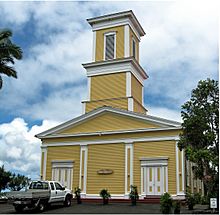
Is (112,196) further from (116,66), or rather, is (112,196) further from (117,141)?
(116,66)

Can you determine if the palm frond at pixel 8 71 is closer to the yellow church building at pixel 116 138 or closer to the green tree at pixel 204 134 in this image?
the yellow church building at pixel 116 138

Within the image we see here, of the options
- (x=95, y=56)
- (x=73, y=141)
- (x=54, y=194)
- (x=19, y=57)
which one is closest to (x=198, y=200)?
(x=54, y=194)

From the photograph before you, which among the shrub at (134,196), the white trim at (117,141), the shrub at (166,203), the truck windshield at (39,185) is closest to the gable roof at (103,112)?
the white trim at (117,141)

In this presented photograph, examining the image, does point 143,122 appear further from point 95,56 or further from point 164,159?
point 95,56

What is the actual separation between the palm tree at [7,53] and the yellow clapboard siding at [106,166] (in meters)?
7.87

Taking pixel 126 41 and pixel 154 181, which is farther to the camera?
pixel 126 41

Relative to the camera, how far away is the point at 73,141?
2897 centimetres

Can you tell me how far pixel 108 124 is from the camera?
28312 millimetres

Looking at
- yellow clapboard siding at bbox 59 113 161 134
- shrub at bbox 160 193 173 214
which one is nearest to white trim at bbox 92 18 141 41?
yellow clapboard siding at bbox 59 113 161 134

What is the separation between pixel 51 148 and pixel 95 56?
8973mm

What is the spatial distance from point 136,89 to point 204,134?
15647 millimetres

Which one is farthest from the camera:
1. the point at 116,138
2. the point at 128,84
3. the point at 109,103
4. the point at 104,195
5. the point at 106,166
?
the point at 128,84

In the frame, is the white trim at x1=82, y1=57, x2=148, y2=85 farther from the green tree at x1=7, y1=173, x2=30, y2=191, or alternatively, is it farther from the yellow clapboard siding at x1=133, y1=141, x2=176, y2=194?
the green tree at x1=7, y1=173, x2=30, y2=191

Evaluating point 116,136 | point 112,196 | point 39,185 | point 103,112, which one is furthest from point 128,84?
point 39,185
